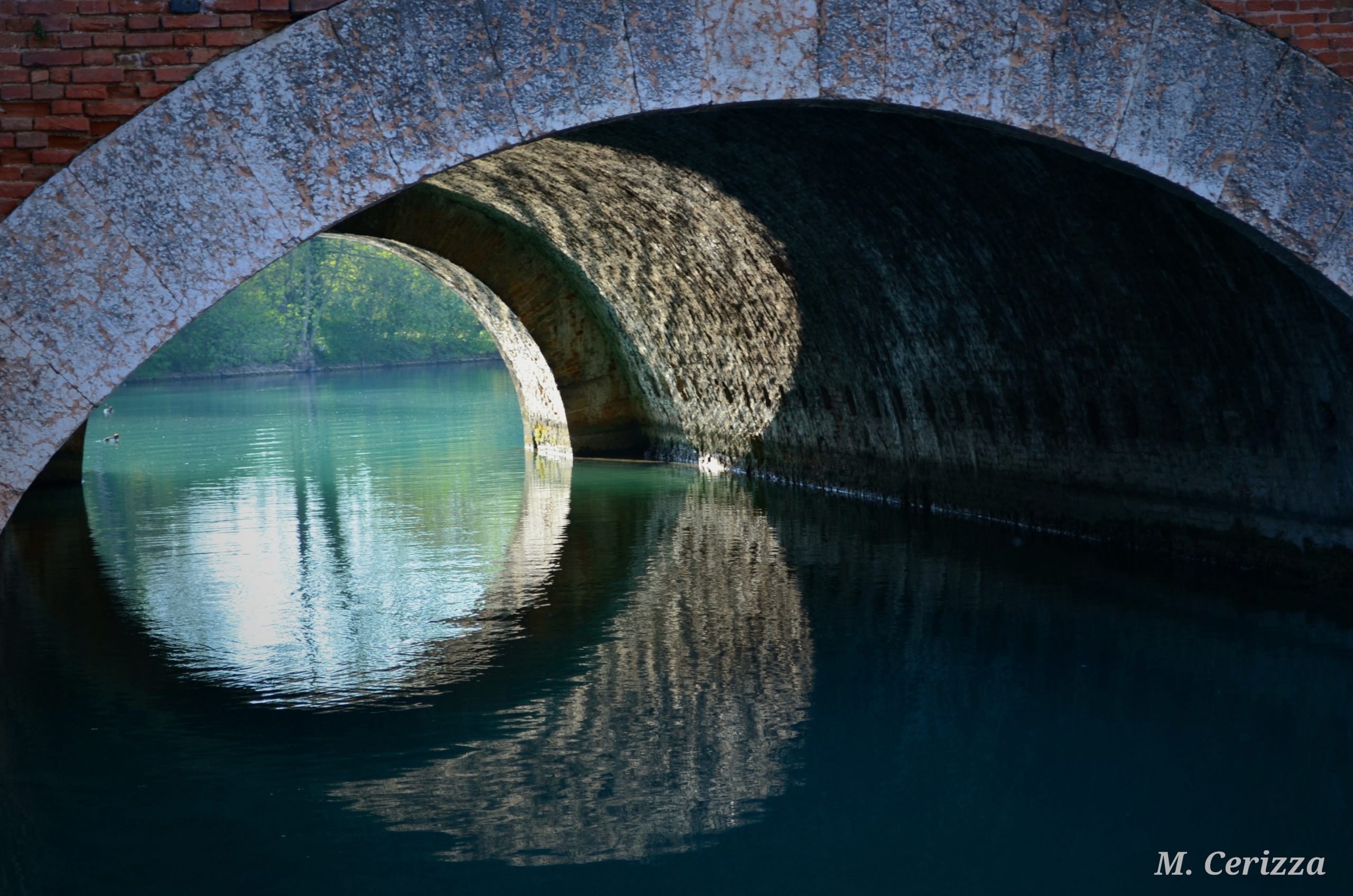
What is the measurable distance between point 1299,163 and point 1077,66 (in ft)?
3.55

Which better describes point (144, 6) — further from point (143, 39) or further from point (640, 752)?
point (640, 752)

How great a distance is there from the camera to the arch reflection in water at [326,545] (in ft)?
26.3

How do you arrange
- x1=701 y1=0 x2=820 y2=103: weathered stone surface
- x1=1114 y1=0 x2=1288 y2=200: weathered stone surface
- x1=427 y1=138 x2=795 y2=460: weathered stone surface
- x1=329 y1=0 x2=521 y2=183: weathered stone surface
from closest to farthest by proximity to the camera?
x1=329 y1=0 x2=521 y2=183: weathered stone surface, x1=701 y1=0 x2=820 y2=103: weathered stone surface, x1=1114 y1=0 x2=1288 y2=200: weathered stone surface, x1=427 y1=138 x2=795 y2=460: weathered stone surface

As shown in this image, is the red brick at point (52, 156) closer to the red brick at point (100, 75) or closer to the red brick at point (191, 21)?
the red brick at point (100, 75)

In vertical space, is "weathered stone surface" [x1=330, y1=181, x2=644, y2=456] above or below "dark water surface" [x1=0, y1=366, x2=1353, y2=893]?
above

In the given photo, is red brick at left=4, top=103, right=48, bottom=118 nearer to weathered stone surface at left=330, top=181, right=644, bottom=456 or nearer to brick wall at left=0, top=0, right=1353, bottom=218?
brick wall at left=0, top=0, right=1353, bottom=218

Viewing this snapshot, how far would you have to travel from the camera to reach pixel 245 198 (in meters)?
5.11

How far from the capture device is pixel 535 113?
5.38 metres

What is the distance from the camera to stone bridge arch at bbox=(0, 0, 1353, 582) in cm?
498

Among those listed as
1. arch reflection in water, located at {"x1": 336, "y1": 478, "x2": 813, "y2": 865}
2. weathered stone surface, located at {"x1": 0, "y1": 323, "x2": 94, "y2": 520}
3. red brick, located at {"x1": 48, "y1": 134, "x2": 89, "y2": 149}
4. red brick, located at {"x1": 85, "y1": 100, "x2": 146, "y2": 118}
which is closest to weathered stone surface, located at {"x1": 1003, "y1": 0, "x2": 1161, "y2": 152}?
arch reflection in water, located at {"x1": 336, "y1": 478, "x2": 813, "y2": 865}

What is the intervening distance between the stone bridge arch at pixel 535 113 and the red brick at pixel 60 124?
12 cm

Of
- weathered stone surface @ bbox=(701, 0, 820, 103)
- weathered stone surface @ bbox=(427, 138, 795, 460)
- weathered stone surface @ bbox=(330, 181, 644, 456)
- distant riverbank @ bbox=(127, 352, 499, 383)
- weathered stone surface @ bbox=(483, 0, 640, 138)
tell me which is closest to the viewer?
weathered stone surface @ bbox=(483, 0, 640, 138)

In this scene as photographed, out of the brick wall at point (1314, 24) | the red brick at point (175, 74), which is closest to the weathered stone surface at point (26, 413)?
the red brick at point (175, 74)

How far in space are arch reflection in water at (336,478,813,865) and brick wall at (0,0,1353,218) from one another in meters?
2.80
